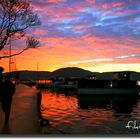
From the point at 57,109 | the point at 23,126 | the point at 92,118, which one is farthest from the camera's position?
the point at 57,109

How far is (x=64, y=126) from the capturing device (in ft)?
60.1

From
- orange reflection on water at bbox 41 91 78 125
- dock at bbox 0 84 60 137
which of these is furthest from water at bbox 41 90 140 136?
dock at bbox 0 84 60 137

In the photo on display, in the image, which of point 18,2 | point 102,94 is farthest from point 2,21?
point 102,94

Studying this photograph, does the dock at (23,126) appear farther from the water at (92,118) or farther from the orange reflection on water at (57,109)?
the orange reflection on water at (57,109)

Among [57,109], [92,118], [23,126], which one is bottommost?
[92,118]

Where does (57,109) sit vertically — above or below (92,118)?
above

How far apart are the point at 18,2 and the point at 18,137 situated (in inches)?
366

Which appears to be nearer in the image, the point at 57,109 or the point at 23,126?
the point at 23,126

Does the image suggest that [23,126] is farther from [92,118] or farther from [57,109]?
[57,109]

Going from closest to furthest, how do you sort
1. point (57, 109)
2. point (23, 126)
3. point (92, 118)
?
point (23, 126) → point (92, 118) → point (57, 109)

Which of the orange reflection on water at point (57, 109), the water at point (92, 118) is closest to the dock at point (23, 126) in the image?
the water at point (92, 118)

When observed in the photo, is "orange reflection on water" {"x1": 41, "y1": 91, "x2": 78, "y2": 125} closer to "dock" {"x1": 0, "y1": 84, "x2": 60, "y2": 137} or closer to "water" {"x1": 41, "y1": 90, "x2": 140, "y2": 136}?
"water" {"x1": 41, "y1": 90, "x2": 140, "y2": 136}

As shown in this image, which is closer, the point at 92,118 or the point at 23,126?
the point at 23,126

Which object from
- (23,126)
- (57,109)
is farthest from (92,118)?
(23,126)
